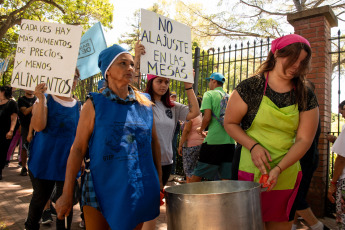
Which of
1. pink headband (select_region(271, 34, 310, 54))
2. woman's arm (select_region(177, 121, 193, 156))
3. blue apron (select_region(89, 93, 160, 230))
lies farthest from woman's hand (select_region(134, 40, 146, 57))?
woman's arm (select_region(177, 121, 193, 156))

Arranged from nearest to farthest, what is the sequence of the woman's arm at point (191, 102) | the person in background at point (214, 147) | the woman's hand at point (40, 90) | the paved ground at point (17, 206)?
the woman's hand at point (40, 90), the woman's arm at point (191, 102), the paved ground at point (17, 206), the person in background at point (214, 147)

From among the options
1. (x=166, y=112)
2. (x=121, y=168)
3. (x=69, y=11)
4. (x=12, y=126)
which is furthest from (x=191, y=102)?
(x=69, y=11)

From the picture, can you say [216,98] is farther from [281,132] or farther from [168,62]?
[281,132]

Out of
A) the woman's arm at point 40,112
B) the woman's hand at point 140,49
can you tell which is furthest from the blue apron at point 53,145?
the woman's hand at point 140,49

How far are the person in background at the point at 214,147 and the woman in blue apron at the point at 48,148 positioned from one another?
2.04 metres

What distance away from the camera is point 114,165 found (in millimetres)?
1925

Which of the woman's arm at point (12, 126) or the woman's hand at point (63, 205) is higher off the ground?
the woman's arm at point (12, 126)

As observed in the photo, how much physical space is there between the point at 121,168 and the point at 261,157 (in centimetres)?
90

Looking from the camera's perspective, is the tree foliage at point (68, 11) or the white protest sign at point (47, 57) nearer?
the white protest sign at point (47, 57)

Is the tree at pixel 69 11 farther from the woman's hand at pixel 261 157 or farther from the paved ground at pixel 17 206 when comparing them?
the woman's hand at pixel 261 157

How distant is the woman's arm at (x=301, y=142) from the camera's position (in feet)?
6.32

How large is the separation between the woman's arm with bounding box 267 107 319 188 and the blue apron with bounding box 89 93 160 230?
2.61 ft

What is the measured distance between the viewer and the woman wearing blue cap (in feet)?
6.22

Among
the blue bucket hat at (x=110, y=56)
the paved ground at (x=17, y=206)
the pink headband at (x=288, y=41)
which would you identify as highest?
the pink headband at (x=288, y=41)
